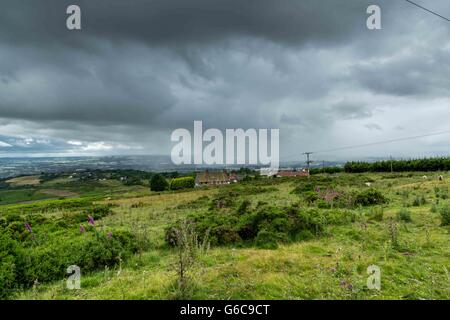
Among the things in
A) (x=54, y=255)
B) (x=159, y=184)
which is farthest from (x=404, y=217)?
(x=159, y=184)

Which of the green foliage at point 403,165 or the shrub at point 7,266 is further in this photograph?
the green foliage at point 403,165

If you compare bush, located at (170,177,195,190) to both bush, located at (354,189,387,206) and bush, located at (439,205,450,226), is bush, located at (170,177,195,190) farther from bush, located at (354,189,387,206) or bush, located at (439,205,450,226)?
bush, located at (439,205,450,226)

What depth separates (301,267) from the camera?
4.91 meters

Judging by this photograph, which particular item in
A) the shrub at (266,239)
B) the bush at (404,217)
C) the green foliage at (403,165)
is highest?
the green foliage at (403,165)

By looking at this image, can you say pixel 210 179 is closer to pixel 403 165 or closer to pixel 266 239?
pixel 403 165

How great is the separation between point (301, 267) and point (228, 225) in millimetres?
3350

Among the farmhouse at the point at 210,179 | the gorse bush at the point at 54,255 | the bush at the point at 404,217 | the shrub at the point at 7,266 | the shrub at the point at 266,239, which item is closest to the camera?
the shrub at the point at 7,266

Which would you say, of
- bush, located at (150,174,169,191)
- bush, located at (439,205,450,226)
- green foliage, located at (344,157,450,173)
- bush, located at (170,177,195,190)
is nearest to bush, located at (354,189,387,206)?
bush, located at (439,205,450,226)

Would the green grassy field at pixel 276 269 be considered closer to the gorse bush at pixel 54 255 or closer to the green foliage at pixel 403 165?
the gorse bush at pixel 54 255

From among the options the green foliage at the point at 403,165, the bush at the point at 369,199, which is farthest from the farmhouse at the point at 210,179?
the bush at the point at 369,199

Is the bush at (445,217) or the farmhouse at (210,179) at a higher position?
the bush at (445,217)

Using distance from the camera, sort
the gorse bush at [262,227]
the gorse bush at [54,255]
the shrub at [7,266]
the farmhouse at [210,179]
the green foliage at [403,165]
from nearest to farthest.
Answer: the shrub at [7,266] → the gorse bush at [54,255] → the gorse bush at [262,227] → the green foliage at [403,165] → the farmhouse at [210,179]
